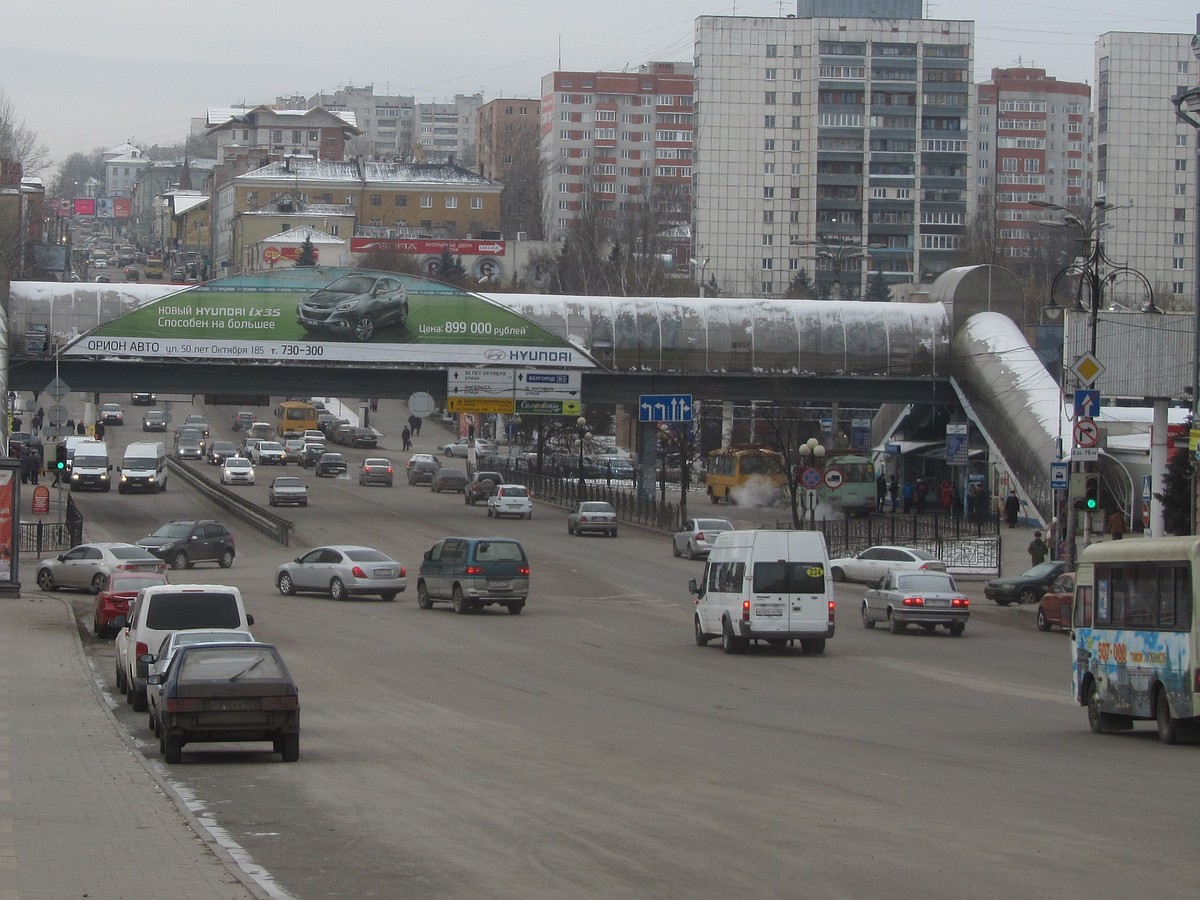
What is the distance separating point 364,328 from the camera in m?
66.3

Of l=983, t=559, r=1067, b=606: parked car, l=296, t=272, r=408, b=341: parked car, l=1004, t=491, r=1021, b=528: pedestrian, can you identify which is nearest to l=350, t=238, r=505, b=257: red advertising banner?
l=296, t=272, r=408, b=341: parked car

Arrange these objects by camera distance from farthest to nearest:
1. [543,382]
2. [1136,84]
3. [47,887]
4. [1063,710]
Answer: [1136,84] < [543,382] < [1063,710] < [47,887]

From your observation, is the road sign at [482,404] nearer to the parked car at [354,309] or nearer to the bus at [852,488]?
the parked car at [354,309]

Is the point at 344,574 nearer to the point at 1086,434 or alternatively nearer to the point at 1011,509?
the point at 1086,434

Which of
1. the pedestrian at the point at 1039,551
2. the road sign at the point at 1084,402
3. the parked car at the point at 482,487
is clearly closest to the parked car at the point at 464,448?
the parked car at the point at 482,487

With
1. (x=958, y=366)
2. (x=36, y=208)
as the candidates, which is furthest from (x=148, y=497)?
(x=36, y=208)

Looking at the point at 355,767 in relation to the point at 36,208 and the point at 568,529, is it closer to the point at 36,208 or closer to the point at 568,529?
the point at 568,529

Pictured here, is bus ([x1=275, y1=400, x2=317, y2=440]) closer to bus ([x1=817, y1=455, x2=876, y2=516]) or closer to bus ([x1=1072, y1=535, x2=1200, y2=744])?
bus ([x1=817, y1=455, x2=876, y2=516])

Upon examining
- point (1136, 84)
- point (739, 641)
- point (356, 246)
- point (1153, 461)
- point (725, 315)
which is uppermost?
point (1136, 84)

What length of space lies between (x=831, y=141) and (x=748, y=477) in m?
79.7

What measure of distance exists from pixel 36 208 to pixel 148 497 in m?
96.4

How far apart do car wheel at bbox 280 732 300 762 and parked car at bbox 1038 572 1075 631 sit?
2192 centimetres

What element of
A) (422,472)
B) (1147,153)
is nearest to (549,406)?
(422,472)

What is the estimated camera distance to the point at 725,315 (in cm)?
7000
